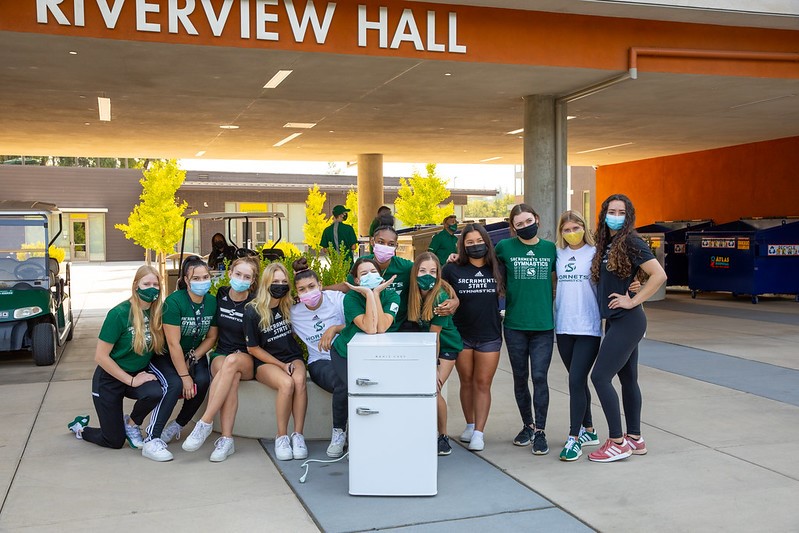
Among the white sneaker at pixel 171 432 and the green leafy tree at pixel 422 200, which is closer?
the white sneaker at pixel 171 432

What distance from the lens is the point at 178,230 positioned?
38.6 m

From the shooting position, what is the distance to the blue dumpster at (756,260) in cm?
1748

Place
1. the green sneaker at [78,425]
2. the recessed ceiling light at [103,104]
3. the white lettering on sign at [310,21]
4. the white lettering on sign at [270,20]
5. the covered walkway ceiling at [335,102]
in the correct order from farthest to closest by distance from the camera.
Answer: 1. the recessed ceiling light at [103,104]
2. the covered walkway ceiling at [335,102]
3. the white lettering on sign at [310,21]
4. the white lettering on sign at [270,20]
5. the green sneaker at [78,425]

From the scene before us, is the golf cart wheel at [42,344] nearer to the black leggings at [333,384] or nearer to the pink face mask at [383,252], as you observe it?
the black leggings at [333,384]

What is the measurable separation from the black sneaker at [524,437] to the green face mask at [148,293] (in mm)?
2855

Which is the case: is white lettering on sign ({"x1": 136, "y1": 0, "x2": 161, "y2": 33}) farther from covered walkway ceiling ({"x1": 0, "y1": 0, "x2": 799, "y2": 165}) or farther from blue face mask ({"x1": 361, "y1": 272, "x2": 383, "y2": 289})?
blue face mask ({"x1": 361, "y1": 272, "x2": 383, "y2": 289})

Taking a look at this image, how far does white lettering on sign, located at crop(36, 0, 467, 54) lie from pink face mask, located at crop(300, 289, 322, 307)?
Result: 14.9 feet

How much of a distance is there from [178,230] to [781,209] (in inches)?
1068

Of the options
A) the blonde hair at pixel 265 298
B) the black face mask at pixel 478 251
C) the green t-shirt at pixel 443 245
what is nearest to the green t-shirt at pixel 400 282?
the black face mask at pixel 478 251

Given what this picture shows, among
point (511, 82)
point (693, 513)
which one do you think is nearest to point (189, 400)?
point (693, 513)

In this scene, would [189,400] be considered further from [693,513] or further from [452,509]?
[693,513]

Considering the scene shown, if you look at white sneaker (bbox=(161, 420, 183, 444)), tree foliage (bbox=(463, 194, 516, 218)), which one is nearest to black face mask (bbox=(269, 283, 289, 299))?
white sneaker (bbox=(161, 420, 183, 444))

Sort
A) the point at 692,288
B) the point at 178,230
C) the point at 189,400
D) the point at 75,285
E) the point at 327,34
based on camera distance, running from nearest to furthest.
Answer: the point at 189,400 → the point at 327,34 → the point at 692,288 → the point at 75,285 → the point at 178,230

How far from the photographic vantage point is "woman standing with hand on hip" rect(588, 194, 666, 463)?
5.44 meters
